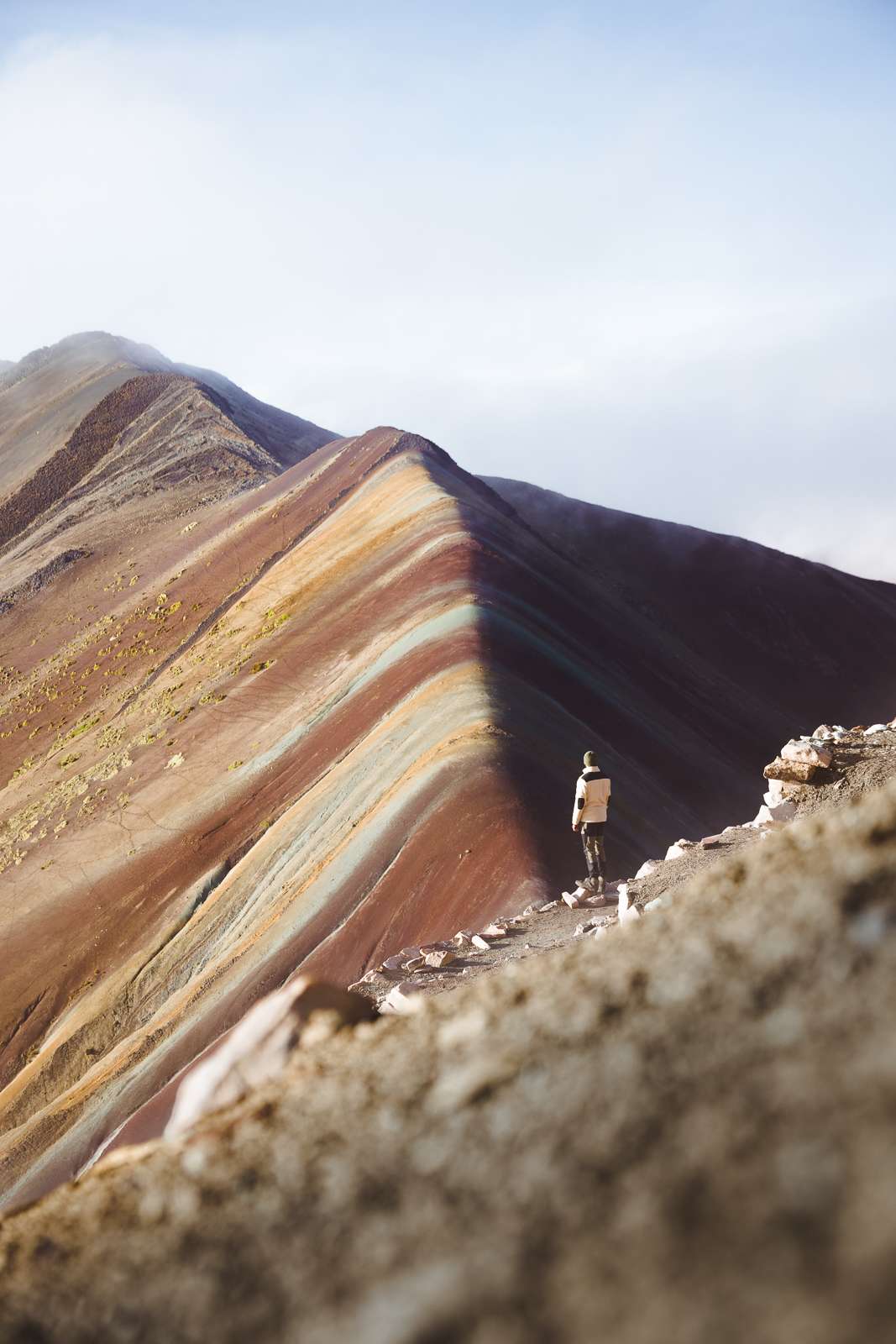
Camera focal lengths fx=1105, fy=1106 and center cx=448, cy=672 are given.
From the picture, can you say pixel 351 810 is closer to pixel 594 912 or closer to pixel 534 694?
pixel 534 694

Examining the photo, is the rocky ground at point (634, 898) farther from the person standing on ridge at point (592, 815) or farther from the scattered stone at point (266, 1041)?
the scattered stone at point (266, 1041)

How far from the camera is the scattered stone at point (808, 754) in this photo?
10.1m

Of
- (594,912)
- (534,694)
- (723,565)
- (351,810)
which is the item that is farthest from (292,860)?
(723,565)

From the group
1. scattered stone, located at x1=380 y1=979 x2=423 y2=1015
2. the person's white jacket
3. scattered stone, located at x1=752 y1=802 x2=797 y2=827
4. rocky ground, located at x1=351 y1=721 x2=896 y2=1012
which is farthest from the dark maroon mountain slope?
scattered stone, located at x1=380 y1=979 x2=423 y2=1015

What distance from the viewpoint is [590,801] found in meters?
12.2

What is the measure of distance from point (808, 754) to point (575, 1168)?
836 cm

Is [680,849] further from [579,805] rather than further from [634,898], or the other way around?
[579,805]

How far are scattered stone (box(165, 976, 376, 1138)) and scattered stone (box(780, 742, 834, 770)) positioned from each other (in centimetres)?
723

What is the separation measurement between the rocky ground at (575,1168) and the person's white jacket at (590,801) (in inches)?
358

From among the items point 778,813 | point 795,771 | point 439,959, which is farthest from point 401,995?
point 795,771

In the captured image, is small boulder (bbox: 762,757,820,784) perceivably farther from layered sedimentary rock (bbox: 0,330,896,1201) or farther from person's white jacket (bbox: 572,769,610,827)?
layered sedimentary rock (bbox: 0,330,896,1201)

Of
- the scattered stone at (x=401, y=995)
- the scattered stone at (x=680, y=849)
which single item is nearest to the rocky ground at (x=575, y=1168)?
the scattered stone at (x=401, y=995)

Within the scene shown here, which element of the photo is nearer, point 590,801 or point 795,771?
point 795,771

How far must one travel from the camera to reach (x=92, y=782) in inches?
1302
